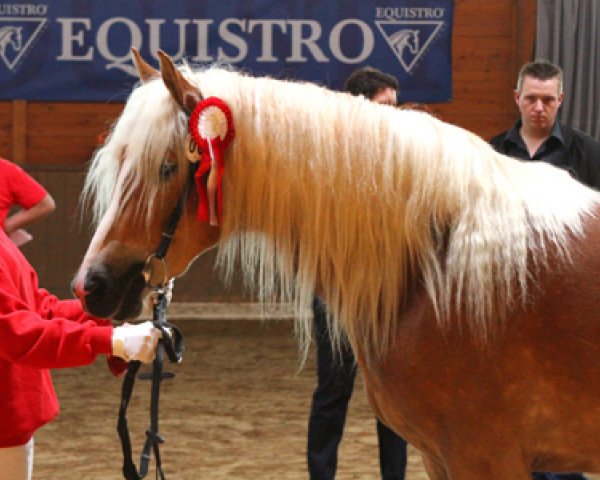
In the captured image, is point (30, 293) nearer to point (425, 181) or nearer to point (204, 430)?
point (425, 181)

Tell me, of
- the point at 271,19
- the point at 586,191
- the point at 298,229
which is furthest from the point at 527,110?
the point at 271,19

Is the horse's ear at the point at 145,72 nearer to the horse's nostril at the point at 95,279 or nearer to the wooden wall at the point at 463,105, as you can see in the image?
the horse's nostril at the point at 95,279

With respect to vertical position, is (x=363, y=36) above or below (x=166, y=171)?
above

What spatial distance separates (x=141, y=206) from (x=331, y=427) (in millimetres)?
1743

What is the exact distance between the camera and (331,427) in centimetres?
358

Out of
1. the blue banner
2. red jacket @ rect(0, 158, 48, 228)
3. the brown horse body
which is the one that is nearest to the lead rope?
the brown horse body

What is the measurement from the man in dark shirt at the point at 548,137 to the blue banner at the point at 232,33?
4742 mm

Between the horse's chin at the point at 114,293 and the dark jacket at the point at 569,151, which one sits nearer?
the horse's chin at the point at 114,293

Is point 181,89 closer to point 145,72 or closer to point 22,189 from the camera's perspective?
point 145,72

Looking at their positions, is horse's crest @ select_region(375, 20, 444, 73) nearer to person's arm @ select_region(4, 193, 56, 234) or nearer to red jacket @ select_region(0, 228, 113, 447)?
person's arm @ select_region(4, 193, 56, 234)

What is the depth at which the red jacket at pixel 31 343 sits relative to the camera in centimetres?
216

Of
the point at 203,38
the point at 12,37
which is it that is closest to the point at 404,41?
the point at 203,38

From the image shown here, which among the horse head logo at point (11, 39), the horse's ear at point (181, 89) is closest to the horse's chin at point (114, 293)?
the horse's ear at point (181, 89)

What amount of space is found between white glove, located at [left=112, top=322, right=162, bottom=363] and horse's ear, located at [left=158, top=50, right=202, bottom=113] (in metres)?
0.47
